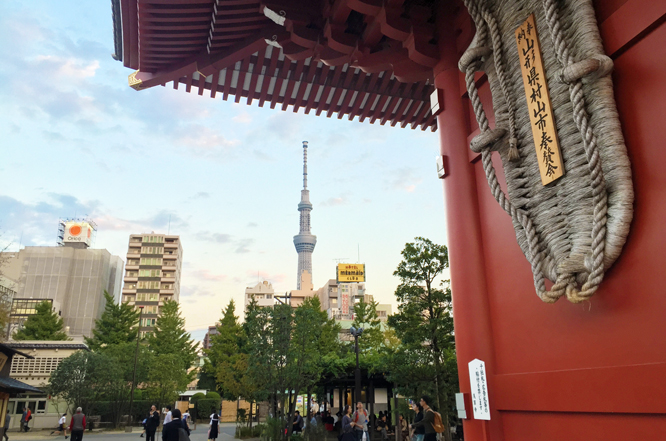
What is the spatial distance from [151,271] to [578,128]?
69907mm

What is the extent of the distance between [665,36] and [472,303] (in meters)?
2.13

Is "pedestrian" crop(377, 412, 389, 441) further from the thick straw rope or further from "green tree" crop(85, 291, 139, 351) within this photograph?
"green tree" crop(85, 291, 139, 351)

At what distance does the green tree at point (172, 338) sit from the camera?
40.2m

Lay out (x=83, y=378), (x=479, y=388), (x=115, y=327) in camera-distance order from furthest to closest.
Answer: (x=115, y=327) → (x=83, y=378) → (x=479, y=388)

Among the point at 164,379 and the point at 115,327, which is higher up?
the point at 115,327

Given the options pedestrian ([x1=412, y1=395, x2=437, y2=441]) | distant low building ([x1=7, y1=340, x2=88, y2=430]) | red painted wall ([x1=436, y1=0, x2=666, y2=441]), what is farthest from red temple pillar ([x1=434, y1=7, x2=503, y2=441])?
distant low building ([x1=7, y1=340, x2=88, y2=430])

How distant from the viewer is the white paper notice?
3350 millimetres

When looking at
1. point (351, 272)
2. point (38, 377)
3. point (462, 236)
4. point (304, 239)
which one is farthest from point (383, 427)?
point (304, 239)

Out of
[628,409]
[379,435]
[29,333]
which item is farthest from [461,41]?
[29,333]

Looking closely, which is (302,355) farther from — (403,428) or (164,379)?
(164,379)

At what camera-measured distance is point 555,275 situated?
2.63 meters

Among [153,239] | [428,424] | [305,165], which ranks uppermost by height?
[305,165]

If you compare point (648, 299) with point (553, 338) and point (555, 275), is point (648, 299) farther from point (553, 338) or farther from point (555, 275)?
point (553, 338)

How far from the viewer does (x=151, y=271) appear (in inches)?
2606
